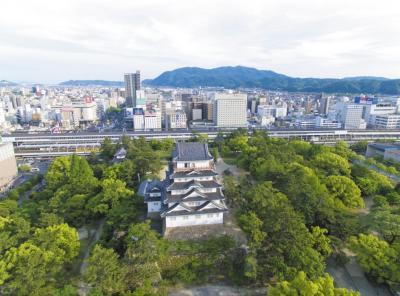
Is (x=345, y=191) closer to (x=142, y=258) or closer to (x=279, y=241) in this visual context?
(x=279, y=241)

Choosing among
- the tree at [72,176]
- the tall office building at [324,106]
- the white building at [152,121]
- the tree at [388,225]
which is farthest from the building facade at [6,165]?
the tall office building at [324,106]

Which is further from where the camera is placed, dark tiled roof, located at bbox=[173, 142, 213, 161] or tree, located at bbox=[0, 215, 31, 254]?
dark tiled roof, located at bbox=[173, 142, 213, 161]

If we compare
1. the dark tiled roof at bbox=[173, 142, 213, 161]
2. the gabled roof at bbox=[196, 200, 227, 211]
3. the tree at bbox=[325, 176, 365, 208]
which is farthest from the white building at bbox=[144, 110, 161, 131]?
the gabled roof at bbox=[196, 200, 227, 211]

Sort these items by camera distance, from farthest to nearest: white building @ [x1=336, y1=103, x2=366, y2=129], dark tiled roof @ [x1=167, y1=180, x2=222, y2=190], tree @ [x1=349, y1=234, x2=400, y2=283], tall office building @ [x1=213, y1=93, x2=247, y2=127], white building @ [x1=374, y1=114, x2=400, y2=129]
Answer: tall office building @ [x1=213, y1=93, x2=247, y2=127], white building @ [x1=336, y1=103, x2=366, y2=129], white building @ [x1=374, y1=114, x2=400, y2=129], dark tiled roof @ [x1=167, y1=180, x2=222, y2=190], tree @ [x1=349, y1=234, x2=400, y2=283]

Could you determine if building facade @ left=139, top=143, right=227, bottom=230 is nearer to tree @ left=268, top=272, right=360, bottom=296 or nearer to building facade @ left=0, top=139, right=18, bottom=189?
tree @ left=268, top=272, right=360, bottom=296

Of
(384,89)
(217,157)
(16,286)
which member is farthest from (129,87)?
(384,89)

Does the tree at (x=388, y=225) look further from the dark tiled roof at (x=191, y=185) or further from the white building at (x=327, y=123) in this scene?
the white building at (x=327, y=123)
